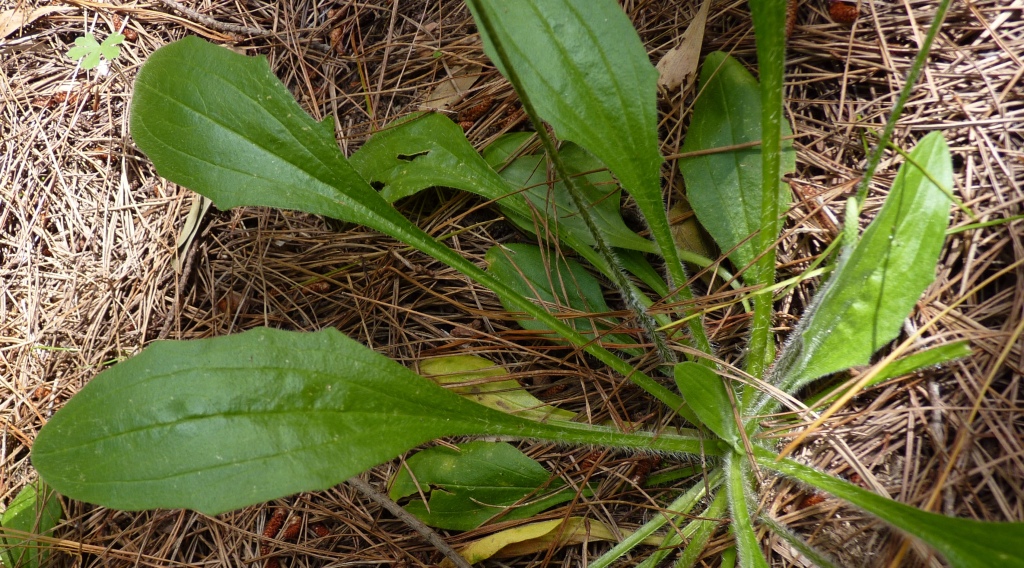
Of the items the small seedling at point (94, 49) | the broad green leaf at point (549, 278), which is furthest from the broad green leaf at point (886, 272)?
the small seedling at point (94, 49)

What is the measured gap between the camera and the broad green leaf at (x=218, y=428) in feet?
3.36

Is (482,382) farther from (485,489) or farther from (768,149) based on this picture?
(768,149)

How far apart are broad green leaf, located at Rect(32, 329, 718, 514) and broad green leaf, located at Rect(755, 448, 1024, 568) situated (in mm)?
794

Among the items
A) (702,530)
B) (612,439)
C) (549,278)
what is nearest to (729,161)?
(549,278)

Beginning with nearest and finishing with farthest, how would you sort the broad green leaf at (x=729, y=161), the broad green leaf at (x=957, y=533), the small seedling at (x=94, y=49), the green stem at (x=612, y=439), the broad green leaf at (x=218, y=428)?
the broad green leaf at (x=957, y=533), the broad green leaf at (x=218, y=428), the green stem at (x=612, y=439), the broad green leaf at (x=729, y=161), the small seedling at (x=94, y=49)

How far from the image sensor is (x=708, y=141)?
142cm

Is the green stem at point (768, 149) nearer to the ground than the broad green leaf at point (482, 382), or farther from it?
farther from it

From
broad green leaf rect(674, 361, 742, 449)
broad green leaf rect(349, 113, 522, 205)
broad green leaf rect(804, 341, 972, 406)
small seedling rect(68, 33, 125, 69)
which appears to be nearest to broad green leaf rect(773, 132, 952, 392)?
broad green leaf rect(804, 341, 972, 406)

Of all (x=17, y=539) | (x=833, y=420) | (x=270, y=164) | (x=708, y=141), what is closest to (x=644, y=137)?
(x=708, y=141)

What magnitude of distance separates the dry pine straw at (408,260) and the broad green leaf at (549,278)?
0.09 meters

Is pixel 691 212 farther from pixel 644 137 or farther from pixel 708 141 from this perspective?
pixel 644 137

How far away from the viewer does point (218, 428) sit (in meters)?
1.05

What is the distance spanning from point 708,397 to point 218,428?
0.88m

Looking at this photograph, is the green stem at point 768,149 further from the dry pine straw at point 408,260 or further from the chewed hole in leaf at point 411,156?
the chewed hole in leaf at point 411,156
